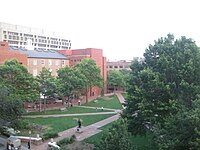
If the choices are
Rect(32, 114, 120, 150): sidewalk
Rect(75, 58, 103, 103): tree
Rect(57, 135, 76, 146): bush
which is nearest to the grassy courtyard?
Rect(32, 114, 120, 150): sidewalk

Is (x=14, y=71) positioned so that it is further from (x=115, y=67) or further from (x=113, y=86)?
(x=115, y=67)

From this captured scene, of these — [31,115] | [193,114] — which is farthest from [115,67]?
[193,114]

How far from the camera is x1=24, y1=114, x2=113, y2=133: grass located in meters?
29.3

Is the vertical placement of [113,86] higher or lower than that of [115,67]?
lower

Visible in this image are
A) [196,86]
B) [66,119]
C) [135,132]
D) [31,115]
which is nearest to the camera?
[196,86]

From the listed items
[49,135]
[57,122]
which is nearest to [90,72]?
[57,122]

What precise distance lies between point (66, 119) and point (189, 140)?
2150 centimetres

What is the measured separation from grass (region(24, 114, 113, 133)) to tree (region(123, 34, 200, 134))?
35.0 ft

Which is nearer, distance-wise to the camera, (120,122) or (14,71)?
(120,122)

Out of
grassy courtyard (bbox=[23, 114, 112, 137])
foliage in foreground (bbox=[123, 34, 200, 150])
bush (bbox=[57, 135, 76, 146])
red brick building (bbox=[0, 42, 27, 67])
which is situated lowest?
bush (bbox=[57, 135, 76, 146])

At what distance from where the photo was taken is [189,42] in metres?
20.9

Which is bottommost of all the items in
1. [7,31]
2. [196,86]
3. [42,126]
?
[42,126]

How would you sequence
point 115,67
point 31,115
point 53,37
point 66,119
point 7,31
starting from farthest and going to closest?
point 53,37 → point 7,31 → point 115,67 → point 31,115 → point 66,119

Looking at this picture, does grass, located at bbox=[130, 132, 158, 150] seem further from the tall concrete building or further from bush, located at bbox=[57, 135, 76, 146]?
the tall concrete building
